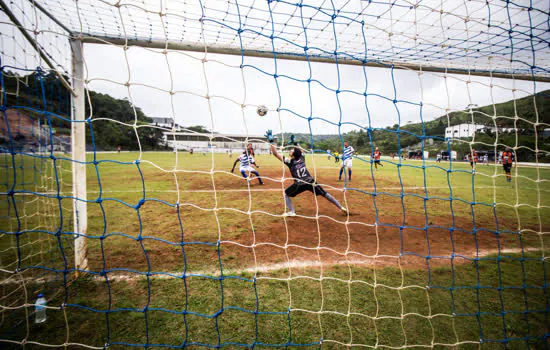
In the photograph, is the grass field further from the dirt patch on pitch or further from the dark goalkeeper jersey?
the dark goalkeeper jersey

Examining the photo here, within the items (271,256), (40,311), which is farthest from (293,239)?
(40,311)

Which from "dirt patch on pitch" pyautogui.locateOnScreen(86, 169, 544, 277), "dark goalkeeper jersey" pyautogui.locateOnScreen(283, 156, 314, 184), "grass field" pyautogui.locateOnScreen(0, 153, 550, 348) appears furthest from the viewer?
"dark goalkeeper jersey" pyautogui.locateOnScreen(283, 156, 314, 184)

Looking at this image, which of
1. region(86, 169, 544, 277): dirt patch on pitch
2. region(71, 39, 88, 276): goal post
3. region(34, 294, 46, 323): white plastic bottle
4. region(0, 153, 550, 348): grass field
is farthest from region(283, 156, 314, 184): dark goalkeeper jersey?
region(34, 294, 46, 323): white plastic bottle

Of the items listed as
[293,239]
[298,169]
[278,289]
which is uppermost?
[298,169]

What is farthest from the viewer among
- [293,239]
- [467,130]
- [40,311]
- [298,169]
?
[298,169]

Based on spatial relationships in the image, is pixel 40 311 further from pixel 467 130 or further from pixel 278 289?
pixel 467 130

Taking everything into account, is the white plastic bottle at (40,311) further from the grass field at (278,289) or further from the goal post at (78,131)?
the goal post at (78,131)

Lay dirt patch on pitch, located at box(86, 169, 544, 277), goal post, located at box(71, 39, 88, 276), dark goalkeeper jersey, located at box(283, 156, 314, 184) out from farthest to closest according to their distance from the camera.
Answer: dark goalkeeper jersey, located at box(283, 156, 314, 184)
dirt patch on pitch, located at box(86, 169, 544, 277)
goal post, located at box(71, 39, 88, 276)

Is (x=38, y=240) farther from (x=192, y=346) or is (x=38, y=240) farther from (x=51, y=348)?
(x=192, y=346)

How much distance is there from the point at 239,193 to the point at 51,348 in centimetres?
624

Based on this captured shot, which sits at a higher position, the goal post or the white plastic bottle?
the goal post

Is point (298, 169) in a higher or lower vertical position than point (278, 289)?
higher

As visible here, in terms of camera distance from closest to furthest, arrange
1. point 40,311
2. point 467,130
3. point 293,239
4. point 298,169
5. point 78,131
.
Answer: point 40,311, point 78,131, point 467,130, point 293,239, point 298,169

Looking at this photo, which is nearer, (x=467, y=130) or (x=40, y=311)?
(x=40, y=311)
